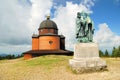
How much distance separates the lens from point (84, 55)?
15.3m

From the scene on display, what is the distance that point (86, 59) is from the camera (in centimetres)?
1520

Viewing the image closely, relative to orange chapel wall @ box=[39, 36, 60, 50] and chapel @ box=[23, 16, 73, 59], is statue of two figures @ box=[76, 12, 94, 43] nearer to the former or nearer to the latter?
chapel @ box=[23, 16, 73, 59]

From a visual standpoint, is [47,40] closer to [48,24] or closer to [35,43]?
[48,24]

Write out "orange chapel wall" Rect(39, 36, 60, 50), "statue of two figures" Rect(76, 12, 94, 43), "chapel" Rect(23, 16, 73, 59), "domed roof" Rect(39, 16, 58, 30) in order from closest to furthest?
"statue of two figures" Rect(76, 12, 94, 43) → "chapel" Rect(23, 16, 73, 59) → "orange chapel wall" Rect(39, 36, 60, 50) → "domed roof" Rect(39, 16, 58, 30)

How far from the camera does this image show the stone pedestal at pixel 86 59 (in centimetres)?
1499

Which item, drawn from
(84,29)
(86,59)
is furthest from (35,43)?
(86,59)

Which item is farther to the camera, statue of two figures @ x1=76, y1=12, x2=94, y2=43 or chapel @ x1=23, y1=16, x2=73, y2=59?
chapel @ x1=23, y1=16, x2=73, y2=59

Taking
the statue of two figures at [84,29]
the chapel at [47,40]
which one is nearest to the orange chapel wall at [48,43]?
the chapel at [47,40]

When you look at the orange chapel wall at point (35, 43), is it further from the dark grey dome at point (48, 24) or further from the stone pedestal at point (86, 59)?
the stone pedestal at point (86, 59)

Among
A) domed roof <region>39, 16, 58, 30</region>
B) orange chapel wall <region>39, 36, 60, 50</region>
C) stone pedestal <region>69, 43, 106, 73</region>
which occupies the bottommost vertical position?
stone pedestal <region>69, 43, 106, 73</region>

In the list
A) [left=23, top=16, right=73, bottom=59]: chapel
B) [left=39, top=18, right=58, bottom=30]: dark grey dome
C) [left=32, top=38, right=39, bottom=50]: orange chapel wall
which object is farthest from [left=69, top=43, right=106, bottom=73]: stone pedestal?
[left=32, top=38, right=39, bottom=50]: orange chapel wall

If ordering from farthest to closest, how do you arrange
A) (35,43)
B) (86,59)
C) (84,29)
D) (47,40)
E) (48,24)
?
(35,43) → (48,24) → (47,40) → (84,29) → (86,59)

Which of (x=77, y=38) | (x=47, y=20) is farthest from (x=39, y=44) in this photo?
(x=77, y=38)

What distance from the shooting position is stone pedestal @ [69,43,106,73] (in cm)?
1499
